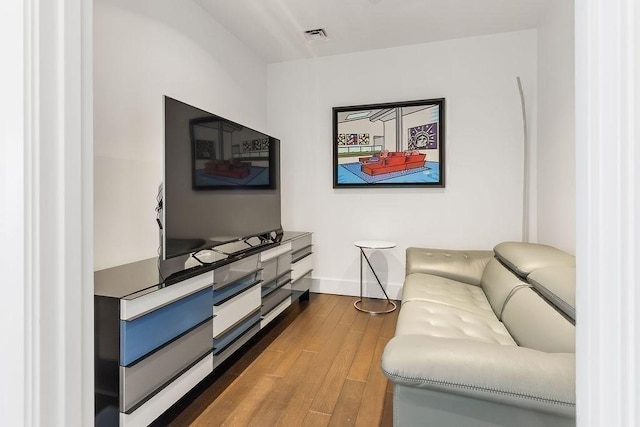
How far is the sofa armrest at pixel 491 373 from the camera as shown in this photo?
98 centimetres

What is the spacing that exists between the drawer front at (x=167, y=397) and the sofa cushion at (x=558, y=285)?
5.77 feet

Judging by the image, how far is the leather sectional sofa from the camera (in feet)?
3.29

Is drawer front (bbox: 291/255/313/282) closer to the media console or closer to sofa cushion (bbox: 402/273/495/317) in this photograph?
the media console

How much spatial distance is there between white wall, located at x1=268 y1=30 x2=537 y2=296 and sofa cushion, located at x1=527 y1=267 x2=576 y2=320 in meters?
1.60

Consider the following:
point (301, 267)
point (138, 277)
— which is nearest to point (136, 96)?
point (138, 277)

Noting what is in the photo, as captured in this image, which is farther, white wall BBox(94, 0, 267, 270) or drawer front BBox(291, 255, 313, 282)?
drawer front BBox(291, 255, 313, 282)

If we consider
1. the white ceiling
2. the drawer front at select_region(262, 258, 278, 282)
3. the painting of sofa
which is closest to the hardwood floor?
the drawer front at select_region(262, 258, 278, 282)

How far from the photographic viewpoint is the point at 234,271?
2107mm

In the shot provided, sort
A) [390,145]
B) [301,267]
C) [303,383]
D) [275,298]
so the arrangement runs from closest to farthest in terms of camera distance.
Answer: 1. [303,383]
2. [275,298]
3. [301,267]
4. [390,145]

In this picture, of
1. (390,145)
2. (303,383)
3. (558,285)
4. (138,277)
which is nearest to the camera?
(558,285)

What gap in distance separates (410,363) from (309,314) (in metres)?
2.12

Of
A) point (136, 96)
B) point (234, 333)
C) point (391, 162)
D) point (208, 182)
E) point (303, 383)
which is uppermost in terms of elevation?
point (136, 96)

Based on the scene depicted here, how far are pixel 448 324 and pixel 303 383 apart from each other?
93cm

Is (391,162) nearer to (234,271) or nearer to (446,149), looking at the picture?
(446,149)
